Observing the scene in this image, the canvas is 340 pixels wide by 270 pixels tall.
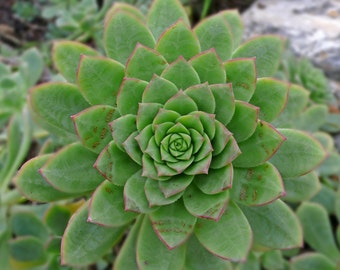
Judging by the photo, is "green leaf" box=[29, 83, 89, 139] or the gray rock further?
the gray rock

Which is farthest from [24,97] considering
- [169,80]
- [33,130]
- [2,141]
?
[169,80]

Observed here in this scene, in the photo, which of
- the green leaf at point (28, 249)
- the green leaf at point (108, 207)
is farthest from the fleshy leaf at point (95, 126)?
the green leaf at point (28, 249)

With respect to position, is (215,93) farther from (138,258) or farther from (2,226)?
(2,226)

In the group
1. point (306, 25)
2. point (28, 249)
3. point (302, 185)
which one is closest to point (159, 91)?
point (302, 185)

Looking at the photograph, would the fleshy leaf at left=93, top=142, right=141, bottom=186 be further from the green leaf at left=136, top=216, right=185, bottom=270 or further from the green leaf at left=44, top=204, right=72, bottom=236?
the green leaf at left=44, top=204, right=72, bottom=236

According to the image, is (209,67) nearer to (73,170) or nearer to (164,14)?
(164,14)

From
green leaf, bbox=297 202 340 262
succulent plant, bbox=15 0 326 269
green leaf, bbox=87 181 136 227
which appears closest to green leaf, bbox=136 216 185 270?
succulent plant, bbox=15 0 326 269
